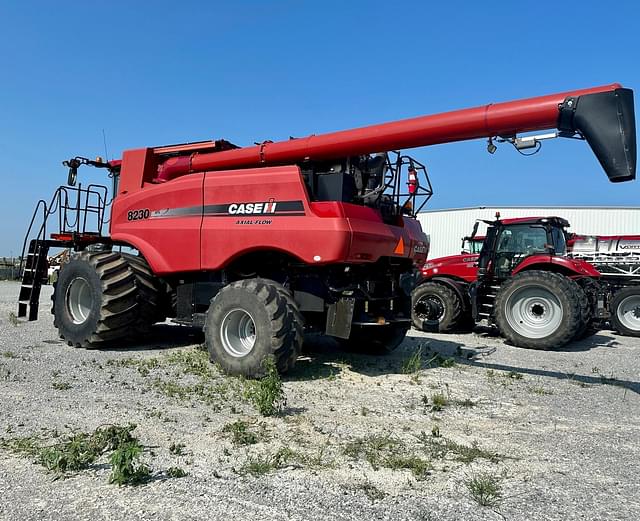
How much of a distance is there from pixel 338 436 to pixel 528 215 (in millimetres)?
26480

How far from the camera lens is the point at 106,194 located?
8.95m

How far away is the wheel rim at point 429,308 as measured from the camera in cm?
1112

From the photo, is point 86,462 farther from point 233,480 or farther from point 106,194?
point 106,194

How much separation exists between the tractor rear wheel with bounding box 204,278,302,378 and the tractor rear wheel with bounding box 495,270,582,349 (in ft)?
18.2

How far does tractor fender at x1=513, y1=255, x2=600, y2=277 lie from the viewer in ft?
33.4

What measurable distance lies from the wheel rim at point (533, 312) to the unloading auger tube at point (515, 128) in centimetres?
537

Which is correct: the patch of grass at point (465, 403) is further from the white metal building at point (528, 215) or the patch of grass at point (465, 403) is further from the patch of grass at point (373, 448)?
the white metal building at point (528, 215)

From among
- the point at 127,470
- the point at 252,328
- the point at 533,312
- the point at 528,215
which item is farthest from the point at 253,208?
the point at 528,215

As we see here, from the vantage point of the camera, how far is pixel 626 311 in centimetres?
1220

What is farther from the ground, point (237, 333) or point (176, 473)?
point (237, 333)

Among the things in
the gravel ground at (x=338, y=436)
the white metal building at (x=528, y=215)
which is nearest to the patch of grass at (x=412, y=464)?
the gravel ground at (x=338, y=436)

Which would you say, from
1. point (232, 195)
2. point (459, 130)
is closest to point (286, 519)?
point (459, 130)

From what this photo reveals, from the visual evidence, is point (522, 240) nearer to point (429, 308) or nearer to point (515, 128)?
point (429, 308)

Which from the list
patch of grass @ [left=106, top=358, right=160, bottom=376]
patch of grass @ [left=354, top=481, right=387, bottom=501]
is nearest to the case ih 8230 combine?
patch of grass @ [left=106, top=358, right=160, bottom=376]
